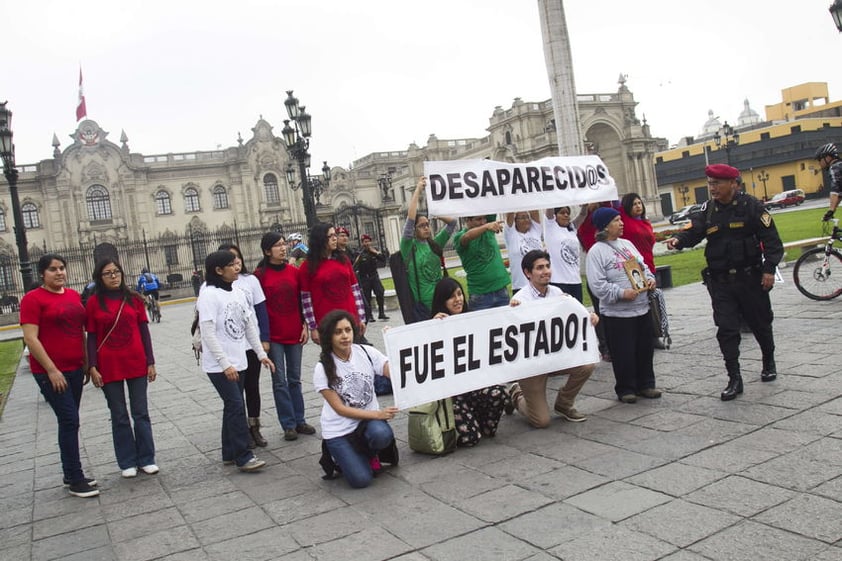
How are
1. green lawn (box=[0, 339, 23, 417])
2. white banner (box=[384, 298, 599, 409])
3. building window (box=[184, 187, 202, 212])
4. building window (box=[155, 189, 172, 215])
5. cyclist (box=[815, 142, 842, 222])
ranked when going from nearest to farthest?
1. white banner (box=[384, 298, 599, 409])
2. cyclist (box=[815, 142, 842, 222])
3. green lawn (box=[0, 339, 23, 417])
4. building window (box=[155, 189, 172, 215])
5. building window (box=[184, 187, 202, 212])

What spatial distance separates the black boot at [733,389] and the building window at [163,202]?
180ft

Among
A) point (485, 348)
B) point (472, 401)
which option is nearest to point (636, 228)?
point (485, 348)

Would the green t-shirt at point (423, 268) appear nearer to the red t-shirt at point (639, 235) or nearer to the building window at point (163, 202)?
the red t-shirt at point (639, 235)

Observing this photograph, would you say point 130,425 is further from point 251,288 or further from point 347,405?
point 347,405

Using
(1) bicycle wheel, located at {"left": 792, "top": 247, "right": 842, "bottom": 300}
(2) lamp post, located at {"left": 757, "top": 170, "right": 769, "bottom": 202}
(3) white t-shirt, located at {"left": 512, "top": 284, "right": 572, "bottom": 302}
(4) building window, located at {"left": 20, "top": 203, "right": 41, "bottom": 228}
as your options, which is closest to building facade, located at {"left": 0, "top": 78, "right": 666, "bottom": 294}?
(4) building window, located at {"left": 20, "top": 203, "right": 41, "bottom": 228}

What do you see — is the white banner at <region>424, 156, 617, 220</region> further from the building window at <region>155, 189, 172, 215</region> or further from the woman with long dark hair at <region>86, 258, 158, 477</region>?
the building window at <region>155, 189, 172, 215</region>

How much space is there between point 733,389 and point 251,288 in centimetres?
393

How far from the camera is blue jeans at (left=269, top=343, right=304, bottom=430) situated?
20.2ft

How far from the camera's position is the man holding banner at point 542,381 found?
556cm

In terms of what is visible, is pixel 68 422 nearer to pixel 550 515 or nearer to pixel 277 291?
pixel 277 291

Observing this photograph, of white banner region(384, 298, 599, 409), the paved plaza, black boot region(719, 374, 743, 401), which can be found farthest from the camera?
black boot region(719, 374, 743, 401)

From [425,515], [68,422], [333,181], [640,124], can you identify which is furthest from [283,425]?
[640,124]

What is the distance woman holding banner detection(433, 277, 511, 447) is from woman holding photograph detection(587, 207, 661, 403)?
1130mm

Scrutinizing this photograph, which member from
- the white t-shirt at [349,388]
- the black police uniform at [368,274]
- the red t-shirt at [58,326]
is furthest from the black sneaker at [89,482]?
the black police uniform at [368,274]
